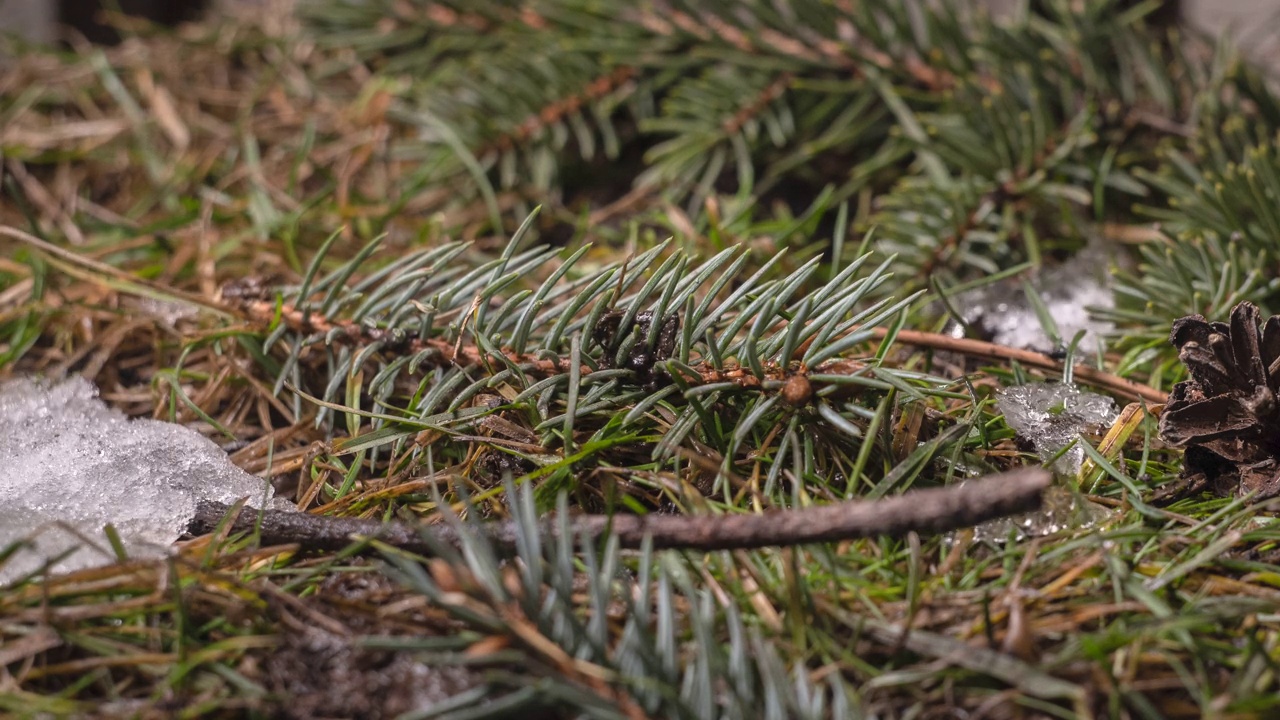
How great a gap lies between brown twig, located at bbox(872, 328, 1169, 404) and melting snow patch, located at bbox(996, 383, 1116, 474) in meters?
0.06

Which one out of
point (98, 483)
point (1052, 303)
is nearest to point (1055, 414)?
point (1052, 303)

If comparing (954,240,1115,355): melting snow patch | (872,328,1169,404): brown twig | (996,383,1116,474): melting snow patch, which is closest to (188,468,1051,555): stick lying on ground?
(996,383,1116,474): melting snow patch

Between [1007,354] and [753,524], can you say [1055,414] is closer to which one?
[1007,354]

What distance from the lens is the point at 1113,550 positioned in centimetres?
86

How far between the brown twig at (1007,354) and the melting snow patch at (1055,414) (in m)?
0.06

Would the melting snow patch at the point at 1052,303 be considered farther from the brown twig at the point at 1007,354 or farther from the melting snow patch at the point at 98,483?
the melting snow patch at the point at 98,483

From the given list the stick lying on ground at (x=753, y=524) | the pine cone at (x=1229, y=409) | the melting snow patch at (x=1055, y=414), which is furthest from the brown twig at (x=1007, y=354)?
the stick lying on ground at (x=753, y=524)

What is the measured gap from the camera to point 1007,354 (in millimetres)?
1155

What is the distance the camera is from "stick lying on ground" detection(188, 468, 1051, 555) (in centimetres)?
73

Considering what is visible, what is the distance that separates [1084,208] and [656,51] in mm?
735

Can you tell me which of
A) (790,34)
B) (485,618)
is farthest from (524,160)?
(485,618)

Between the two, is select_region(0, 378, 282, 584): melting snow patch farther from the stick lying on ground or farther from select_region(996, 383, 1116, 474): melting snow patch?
select_region(996, 383, 1116, 474): melting snow patch

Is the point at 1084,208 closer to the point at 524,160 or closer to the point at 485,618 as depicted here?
the point at 524,160

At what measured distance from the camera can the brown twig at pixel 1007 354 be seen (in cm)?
113
